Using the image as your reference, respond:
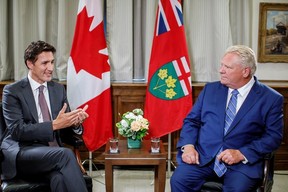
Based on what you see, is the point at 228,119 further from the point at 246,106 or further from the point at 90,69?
the point at 90,69

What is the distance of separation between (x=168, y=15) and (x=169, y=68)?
0.48m

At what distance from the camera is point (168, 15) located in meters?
3.52

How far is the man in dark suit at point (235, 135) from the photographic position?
2436 millimetres

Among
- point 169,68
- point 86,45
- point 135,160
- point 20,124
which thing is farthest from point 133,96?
point 20,124

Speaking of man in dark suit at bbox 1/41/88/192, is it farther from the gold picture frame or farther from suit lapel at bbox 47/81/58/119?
the gold picture frame

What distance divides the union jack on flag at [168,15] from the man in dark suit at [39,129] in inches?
46.3

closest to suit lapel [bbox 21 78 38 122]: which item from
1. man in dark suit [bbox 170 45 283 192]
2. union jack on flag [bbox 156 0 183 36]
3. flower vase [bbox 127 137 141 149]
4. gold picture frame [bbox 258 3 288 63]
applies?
flower vase [bbox 127 137 141 149]

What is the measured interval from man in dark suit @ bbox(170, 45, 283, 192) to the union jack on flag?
104 cm

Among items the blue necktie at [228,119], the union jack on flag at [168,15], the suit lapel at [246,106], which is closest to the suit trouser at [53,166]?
the blue necktie at [228,119]

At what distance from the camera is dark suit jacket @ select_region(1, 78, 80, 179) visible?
2516 mm

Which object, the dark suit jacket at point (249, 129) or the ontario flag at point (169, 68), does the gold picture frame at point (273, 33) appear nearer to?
the ontario flag at point (169, 68)

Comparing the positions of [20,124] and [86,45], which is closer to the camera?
[20,124]

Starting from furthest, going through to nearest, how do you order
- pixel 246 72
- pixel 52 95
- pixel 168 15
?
pixel 168 15, pixel 52 95, pixel 246 72

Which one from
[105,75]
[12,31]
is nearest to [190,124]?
[105,75]
